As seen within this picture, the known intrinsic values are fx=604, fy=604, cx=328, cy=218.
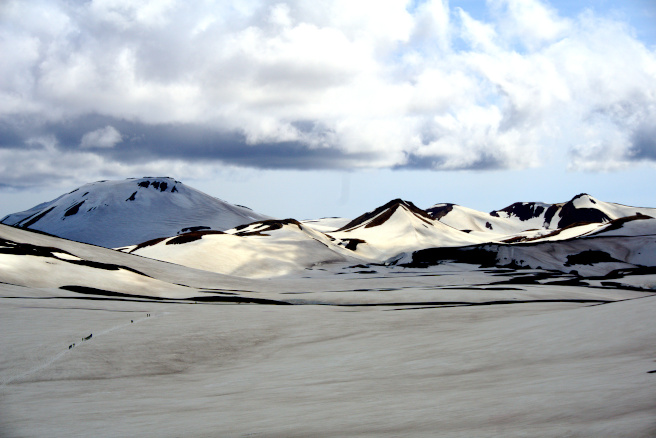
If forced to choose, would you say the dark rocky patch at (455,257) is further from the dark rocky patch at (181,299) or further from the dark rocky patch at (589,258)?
the dark rocky patch at (181,299)

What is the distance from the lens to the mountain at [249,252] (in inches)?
3708

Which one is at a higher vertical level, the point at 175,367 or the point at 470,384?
the point at 470,384

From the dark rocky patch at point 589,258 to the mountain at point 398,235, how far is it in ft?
134

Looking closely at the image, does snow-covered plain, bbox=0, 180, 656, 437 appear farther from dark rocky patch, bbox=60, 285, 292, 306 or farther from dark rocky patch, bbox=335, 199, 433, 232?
dark rocky patch, bbox=335, 199, 433, 232

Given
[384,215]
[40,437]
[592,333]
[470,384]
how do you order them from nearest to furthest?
[40,437] < [470,384] < [592,333] < [384,215]

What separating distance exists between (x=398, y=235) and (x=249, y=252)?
196ft

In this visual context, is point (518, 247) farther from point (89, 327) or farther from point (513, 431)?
point (513, 431)

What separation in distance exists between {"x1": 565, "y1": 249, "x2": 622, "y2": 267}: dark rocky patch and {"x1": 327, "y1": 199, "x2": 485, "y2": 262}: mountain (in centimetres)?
4075

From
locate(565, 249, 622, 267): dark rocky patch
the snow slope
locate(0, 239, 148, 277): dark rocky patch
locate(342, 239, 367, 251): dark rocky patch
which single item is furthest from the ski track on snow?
locate(342, 239, 367, 251): dark rocky patch

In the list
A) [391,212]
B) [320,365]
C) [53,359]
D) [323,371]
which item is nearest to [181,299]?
[53,359]

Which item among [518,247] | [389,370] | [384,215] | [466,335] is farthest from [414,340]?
[384,215]

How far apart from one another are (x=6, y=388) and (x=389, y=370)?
791 cm

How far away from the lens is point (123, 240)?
192 meters

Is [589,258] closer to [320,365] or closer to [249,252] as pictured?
[249,252]
